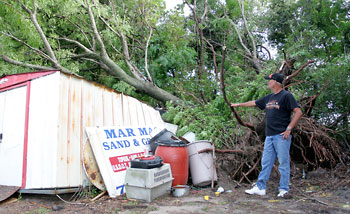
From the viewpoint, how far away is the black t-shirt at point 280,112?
161 inches

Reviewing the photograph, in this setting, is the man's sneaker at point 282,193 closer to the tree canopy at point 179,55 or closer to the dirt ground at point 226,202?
the dirt ground at point 226,202

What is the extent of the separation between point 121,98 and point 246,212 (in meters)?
3.71

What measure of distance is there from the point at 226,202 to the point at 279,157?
1.06 metres

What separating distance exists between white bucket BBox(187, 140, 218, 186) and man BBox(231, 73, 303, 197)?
0.96 metres

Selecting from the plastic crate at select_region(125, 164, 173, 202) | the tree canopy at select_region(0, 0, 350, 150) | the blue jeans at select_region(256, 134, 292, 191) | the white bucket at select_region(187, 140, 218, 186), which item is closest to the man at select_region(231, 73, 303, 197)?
the blue jeans at select_region(256, 134, 292, 191)

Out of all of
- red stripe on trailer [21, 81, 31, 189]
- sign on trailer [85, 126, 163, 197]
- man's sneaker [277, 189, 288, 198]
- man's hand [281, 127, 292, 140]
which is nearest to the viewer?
man's hand [281, 127, 292, 140]

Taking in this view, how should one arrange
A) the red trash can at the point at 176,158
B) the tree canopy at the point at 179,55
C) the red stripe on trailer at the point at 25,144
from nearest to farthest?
the red stripe on trailer at the point at 25,144, the red trash can at the point at 176,158, the tree canopy at the point at 179,55

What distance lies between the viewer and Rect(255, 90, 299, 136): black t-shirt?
408cm

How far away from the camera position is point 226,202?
13.5 feet

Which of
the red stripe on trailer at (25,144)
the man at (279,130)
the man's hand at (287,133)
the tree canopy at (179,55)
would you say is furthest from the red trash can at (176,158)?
the red stripe on trailer at (25,144)

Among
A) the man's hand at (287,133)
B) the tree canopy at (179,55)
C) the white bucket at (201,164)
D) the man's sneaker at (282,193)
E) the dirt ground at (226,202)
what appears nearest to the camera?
the dirt ground at (226,202)

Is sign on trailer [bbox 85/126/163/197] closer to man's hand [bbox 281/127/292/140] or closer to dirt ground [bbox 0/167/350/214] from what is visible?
dirt ground [bbox 0/167/350/214]

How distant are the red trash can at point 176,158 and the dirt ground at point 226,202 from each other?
1.12 feet

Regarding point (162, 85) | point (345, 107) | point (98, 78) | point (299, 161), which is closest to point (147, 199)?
point (299, 161)
